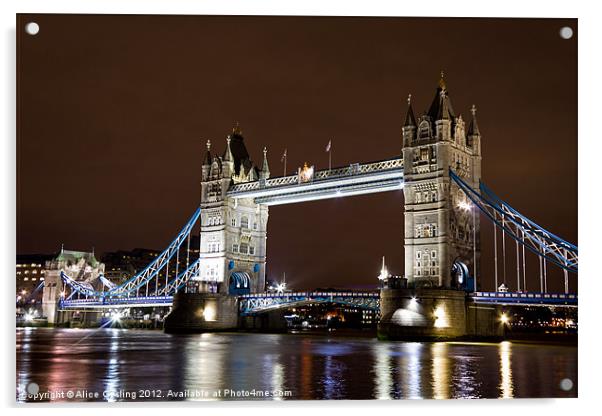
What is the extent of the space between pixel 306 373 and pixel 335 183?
1126 inches

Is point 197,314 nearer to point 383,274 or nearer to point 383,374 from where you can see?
point 383,274

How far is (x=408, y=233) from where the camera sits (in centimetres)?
4747

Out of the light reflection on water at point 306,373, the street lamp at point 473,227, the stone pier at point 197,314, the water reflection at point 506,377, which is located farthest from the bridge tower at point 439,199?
the stone pier at point 197,314

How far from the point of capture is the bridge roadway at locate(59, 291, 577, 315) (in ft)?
131

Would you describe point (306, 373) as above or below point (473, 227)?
below

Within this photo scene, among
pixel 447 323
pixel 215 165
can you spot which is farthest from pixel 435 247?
pixel 215 165

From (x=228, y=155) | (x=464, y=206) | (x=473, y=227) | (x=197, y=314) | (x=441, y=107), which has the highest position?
(x=441, y=107)

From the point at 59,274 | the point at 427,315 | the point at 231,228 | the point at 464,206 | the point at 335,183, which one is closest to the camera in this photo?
the point at 427,315

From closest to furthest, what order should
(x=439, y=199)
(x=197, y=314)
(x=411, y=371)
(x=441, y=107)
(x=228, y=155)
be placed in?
(x=411, y=371), (x=439, y=199), (x=441, y=107), (x=197, y=314), (x=228, y=155)

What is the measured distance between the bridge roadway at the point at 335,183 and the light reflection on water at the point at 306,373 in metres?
17.7

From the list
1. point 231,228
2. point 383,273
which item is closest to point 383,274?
point 383,273

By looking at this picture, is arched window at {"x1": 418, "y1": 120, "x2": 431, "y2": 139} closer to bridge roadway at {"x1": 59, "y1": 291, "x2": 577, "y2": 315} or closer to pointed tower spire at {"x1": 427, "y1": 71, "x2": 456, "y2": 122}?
pointed tower spire at {"x1": 427, "y1": 71, "x2": 456, "y2": 122}

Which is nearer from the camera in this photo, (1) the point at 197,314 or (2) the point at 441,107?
(2) the point at 441,107
